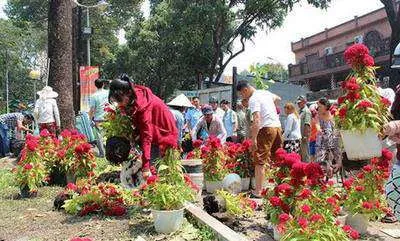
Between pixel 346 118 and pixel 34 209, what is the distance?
458 centimetres

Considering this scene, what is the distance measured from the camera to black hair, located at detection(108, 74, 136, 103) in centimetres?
554

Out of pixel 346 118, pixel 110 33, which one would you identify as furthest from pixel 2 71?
pixel 346 118

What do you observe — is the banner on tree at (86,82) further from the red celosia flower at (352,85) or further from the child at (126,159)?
the red celosia flower at (352,85)

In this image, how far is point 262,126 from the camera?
6.89m

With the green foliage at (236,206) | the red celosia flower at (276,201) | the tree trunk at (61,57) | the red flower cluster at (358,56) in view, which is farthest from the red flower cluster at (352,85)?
the tree trunk at (61,57)

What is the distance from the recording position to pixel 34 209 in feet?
21.9

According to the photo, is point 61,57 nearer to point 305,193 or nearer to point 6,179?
point 6,179

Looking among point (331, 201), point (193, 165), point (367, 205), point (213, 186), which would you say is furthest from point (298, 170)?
point (213, 186)

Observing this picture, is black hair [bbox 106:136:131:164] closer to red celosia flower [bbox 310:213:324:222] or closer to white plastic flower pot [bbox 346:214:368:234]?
white plastic flower pot [bbox 346:214:368:234]

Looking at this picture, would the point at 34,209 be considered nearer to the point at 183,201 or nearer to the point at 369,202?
the point at 183,201

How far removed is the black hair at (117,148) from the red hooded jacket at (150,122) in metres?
0.27

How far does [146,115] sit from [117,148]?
0.63 metres

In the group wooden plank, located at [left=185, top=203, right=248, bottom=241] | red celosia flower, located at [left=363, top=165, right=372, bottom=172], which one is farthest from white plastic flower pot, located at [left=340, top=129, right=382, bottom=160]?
red celosia flower, located at [left=363, top=165, right=372, bottom=172]

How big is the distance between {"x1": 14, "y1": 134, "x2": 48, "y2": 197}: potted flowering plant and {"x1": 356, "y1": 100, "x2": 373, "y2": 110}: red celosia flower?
201 inches
